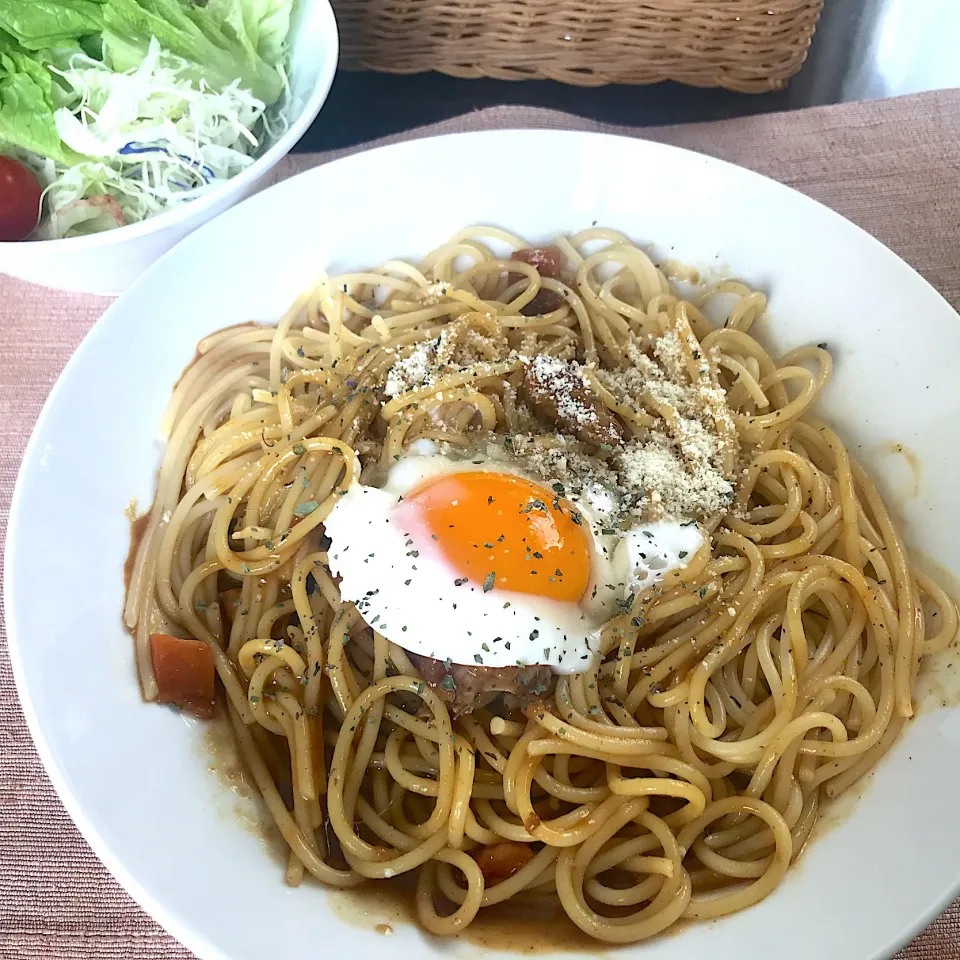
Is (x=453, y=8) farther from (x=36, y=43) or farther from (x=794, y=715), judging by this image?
(x=794, y=715)

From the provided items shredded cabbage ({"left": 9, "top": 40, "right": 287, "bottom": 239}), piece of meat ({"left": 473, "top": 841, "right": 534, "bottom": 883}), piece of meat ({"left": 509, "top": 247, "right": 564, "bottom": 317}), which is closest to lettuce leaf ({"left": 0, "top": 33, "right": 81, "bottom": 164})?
shredded cabbage ({"left": 9, "top": 40, "right": 287, "bottom": 239})

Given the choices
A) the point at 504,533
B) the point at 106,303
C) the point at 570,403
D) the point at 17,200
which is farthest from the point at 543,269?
the point at 17,200

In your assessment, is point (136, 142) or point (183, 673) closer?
point (183, 673)

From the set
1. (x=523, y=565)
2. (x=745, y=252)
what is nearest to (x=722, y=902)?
(x=523, y=565)

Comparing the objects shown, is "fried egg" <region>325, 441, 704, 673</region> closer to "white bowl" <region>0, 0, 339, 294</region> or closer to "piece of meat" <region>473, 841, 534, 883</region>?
"piece of meat" <region>473, 841, 534, 883</region>

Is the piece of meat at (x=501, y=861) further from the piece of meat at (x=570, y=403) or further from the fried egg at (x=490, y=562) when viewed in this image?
the piece of meat at (x=570, y=403)

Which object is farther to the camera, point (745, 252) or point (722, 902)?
point (745, 252)

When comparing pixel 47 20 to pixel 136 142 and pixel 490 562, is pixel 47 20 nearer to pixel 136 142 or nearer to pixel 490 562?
pixel 136 142

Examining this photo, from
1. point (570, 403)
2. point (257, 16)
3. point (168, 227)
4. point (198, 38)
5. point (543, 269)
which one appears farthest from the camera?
point (257, 16)
